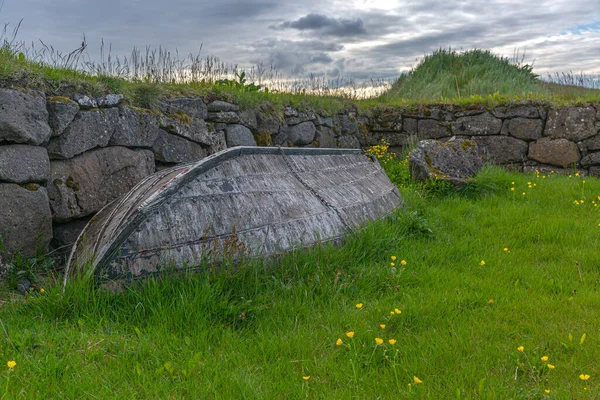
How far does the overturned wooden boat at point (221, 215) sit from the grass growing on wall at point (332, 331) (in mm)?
176

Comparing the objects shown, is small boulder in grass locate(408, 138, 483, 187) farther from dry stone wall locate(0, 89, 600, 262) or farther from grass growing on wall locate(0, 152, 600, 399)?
grass growing on wall locate(0, 152, 600, 399)

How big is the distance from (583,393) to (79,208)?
455cm

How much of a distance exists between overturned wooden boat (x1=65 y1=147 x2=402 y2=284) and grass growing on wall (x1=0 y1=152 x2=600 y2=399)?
0.58 feet

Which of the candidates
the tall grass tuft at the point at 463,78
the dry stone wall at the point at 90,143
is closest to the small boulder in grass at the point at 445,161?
the dry stone wall at the point at 90,143

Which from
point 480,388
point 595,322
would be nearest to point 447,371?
point 480,388

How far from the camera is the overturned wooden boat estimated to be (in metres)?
3.54

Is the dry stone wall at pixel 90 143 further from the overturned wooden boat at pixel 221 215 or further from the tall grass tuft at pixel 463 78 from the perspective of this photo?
the tall grass tuft at pixel 463 78

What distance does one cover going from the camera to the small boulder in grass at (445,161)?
749 cm

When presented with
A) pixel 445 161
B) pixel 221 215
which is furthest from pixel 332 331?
pixel 445 161

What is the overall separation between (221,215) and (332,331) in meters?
1.27

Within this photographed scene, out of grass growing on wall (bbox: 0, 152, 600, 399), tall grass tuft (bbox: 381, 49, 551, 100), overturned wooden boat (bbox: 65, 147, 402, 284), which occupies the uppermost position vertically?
tall grass tuft (bbox: 381, 49, 551, 100)

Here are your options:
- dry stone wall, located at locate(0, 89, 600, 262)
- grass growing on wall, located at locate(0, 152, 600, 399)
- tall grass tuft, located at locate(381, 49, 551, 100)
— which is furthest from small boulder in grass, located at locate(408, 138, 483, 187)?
tall grass tuft, located at locate(381, 49, 551, 100)

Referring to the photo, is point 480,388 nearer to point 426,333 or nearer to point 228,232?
point 426,333

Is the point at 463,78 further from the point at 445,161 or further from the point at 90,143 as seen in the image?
the point at 90,143
